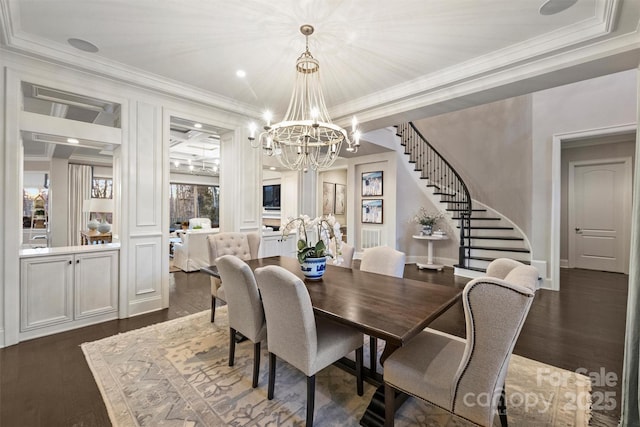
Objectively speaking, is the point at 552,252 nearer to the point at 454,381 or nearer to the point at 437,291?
the point at 437,291

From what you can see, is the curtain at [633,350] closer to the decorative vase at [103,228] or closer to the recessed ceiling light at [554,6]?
the recessed ceiling light at [554,6]

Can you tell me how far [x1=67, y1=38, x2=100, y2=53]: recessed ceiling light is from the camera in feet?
8.47

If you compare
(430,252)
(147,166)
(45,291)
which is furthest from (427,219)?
(45,291)

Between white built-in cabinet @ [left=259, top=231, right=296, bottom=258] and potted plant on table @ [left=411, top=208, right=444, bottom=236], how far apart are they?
2.95 meters

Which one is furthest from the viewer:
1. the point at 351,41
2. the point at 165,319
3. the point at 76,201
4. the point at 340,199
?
the point at 340,199

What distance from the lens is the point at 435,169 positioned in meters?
6.98

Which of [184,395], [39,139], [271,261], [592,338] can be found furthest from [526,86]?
[39,139]

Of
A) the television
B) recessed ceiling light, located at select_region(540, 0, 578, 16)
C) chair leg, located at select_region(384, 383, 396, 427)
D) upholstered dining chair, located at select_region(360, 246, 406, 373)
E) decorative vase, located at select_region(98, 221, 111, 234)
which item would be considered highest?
recessed ceiling light, located at select_region(540, 0, 578, 16)

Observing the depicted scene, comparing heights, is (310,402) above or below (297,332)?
below

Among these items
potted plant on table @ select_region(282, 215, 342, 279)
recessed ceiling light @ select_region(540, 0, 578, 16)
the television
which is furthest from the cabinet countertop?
the television

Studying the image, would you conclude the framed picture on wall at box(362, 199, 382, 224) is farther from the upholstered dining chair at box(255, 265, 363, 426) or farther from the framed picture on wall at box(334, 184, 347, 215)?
the upholstered dining chair at box(255, 265, 363, 426)

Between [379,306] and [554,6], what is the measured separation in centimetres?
260

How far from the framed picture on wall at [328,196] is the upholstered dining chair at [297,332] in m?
7.04

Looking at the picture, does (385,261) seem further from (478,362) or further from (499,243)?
(499,243)
